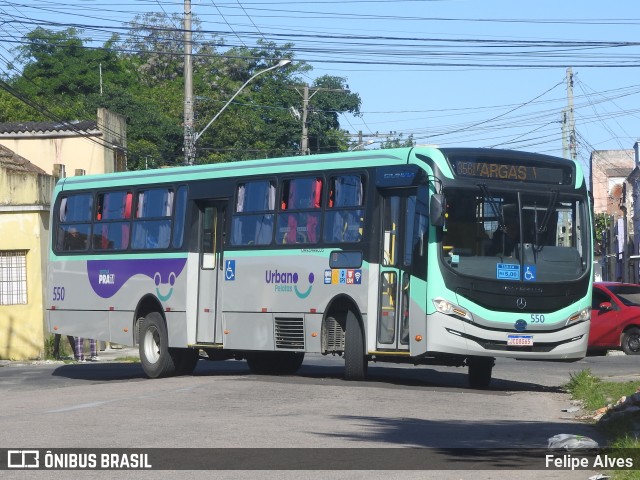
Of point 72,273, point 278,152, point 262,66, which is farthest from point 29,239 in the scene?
point 262,66

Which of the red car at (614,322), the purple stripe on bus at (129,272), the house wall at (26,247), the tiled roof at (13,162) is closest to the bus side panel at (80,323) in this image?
the purple stripe on bus at (129,272)

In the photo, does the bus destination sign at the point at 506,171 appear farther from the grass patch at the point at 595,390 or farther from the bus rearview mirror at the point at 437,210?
the grass patch at the point at 595,390

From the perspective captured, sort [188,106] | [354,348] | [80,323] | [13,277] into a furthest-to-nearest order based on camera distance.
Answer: [188,106] < [13,277] < [80,323] < [354,348]

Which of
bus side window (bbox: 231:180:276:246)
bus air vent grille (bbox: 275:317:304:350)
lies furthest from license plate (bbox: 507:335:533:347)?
bus side window (bbox: 231:180:276:246)

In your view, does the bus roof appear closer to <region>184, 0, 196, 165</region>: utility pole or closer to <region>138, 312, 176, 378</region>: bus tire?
<region>138, 312, 176, 378</region>: bus tire

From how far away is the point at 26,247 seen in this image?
33812 mm

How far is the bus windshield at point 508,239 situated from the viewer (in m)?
17.9

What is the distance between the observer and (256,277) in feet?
68.1

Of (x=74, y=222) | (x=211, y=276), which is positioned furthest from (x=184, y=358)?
(x=74, y=222)

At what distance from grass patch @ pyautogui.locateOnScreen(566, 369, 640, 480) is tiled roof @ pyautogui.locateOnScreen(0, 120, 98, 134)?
25.2 meters

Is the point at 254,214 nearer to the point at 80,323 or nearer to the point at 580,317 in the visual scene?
the point at 80,323

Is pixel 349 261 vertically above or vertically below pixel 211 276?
above

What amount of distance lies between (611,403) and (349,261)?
4805 mm

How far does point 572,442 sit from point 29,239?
80.2 ft
